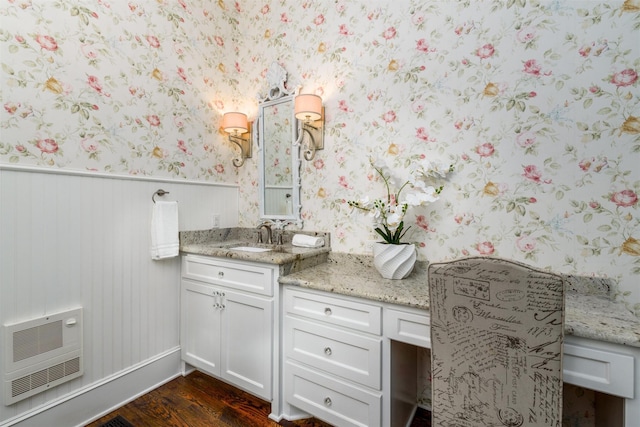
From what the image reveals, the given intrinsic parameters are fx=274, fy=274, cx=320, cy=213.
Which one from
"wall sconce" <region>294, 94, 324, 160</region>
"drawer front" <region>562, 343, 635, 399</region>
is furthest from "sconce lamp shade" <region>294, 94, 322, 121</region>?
"drawer front" <region>562, 343, 635, 399</region>

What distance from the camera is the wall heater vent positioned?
126 cm

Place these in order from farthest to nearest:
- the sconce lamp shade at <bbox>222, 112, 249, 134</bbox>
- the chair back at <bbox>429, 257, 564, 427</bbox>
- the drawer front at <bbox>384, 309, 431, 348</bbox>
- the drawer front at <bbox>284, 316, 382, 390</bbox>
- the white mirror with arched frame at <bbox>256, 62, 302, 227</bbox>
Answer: the sconce lamp shade at <bbox>222, 112, 249, 134</bbox> → the white mirror with arched frame at <bbox>256, 62, 302, 227</bbox> → the drawer front at <bbox>284, 316, 382, 390</bbox> → the drawer front at <bbox>384, 309, 431, 348</bbox> → the chair back at <bbox>429, 257, 564, 427</bbox>

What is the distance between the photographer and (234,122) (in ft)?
7.30

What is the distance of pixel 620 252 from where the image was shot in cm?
122

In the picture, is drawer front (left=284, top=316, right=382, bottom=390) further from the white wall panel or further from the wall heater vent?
the wall heater vent

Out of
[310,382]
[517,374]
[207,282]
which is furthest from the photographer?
[207,282]

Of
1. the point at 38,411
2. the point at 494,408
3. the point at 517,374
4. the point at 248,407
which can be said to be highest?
the point at 517,374

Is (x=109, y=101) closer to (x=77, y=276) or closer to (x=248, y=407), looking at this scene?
(x=77, y=276)

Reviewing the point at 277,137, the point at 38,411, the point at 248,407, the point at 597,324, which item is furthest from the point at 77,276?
the point at 597,324

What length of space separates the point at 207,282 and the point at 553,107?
2.18 metres

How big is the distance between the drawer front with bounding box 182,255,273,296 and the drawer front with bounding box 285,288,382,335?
16 centimetres

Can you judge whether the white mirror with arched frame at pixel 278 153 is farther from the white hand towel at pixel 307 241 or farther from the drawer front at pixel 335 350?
the drawer front at pixel 335 350

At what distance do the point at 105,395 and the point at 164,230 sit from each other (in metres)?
1.00

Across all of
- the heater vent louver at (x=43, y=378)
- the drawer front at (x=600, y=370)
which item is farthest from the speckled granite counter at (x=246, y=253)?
the drawer front at (x=600, y=370)
